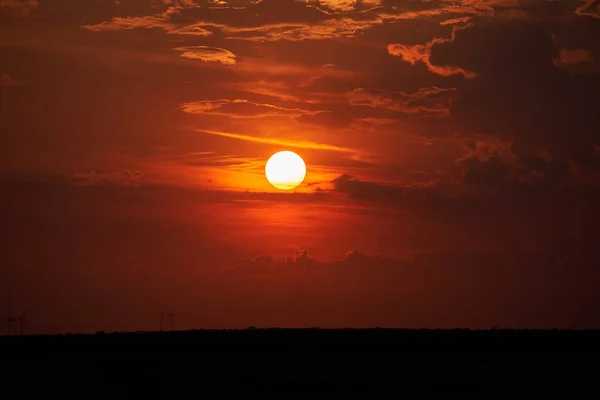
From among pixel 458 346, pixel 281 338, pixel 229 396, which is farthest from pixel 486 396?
pixel 281 338

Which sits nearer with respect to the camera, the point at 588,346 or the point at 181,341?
the point at 588,346

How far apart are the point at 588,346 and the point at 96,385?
7282cm

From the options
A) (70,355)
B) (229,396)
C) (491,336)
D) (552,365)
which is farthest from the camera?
(491,336)

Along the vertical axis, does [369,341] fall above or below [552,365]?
above

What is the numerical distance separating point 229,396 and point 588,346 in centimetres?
7013

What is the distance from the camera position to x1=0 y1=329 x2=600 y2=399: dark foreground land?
279 ft

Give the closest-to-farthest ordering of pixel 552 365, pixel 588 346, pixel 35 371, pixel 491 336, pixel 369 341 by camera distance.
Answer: pixel 35 371 → pixel 552 365 → pixel 588 346 → pixel 369 341 → pixel 491 336

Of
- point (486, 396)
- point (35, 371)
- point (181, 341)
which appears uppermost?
point (181, 341)

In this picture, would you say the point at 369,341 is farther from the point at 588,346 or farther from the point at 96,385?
the point at 96,385

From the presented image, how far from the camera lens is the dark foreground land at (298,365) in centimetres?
8494

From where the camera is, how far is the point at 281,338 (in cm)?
15388

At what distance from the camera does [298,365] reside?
4050 inches

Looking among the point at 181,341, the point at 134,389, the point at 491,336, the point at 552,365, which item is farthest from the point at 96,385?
the point at 491,336

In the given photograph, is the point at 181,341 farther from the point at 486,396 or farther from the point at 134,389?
the point at 486,396
